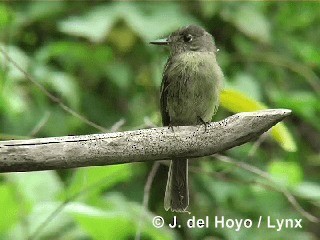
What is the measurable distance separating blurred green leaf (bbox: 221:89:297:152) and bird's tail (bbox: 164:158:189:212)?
8.5 inches

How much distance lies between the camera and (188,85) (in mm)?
2178

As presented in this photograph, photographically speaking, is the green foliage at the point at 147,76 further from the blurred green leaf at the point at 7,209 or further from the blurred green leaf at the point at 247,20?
the blurred green leaf at the point at 7,209

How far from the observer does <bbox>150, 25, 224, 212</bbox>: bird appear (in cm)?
217

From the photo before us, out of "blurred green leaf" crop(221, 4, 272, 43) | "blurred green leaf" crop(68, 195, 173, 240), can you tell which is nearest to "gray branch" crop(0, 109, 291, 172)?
"blurred green leaf" crop(68, 195, 173, 240)

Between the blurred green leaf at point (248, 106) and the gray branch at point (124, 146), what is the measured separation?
16.8 inches

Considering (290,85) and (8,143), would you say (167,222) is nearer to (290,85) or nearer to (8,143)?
(290,85)

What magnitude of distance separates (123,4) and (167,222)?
0.88m

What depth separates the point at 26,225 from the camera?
2.17 m

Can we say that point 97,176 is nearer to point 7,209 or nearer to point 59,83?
point 7,209

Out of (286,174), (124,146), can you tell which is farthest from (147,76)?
(124,146)

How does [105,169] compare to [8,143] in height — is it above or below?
above

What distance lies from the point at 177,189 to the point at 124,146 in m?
0.64

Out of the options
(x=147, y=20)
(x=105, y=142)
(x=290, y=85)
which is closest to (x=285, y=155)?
(x=290, y=85)

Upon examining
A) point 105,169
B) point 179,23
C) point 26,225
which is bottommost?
point 26,225
